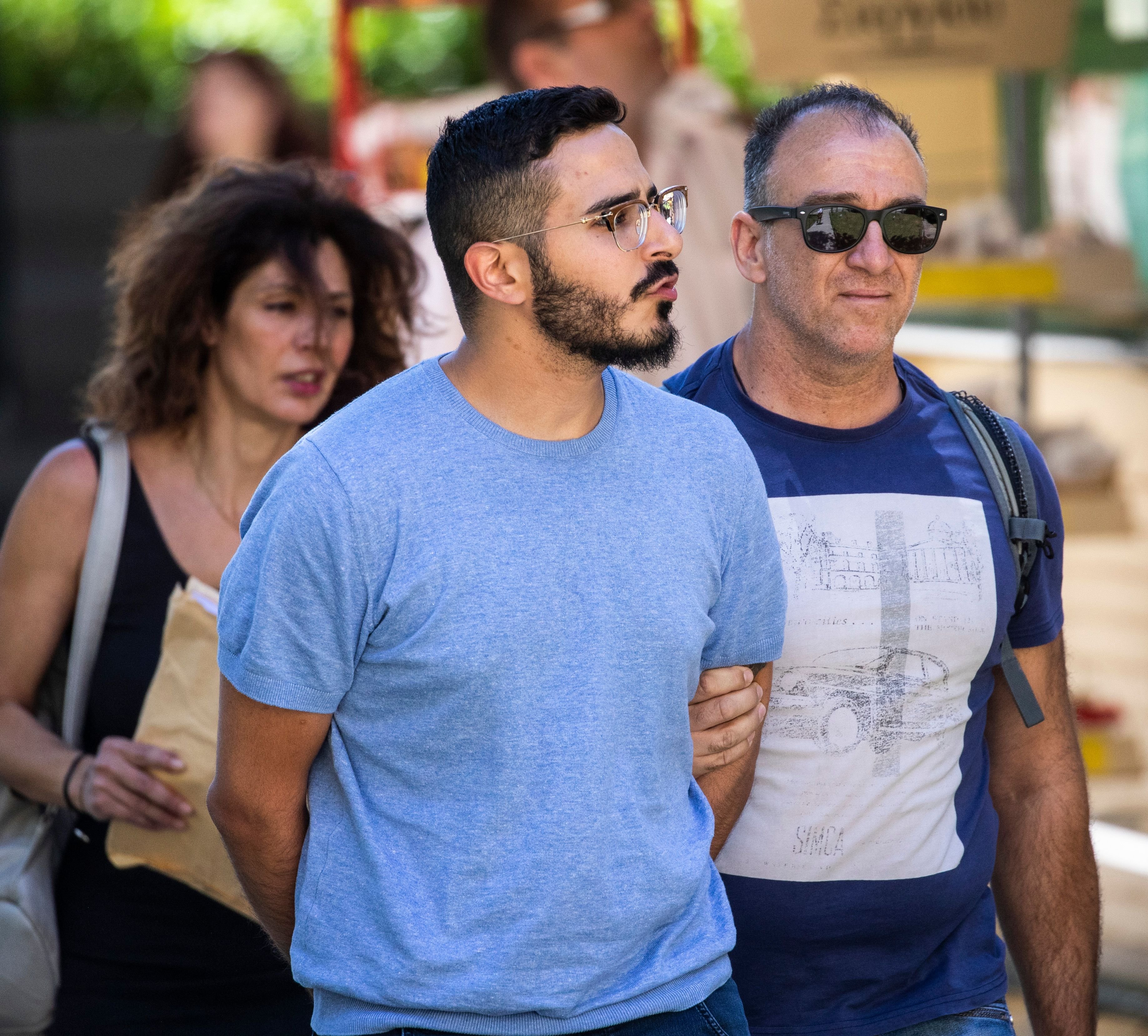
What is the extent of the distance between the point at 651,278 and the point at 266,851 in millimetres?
896

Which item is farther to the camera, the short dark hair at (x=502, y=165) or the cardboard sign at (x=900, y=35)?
the cardboard sign at (x=900, y=35)

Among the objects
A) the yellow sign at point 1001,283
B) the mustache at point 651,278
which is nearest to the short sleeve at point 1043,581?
the mustache at point 651,278

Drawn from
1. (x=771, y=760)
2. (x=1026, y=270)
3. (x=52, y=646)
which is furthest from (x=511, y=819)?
(x=1026, y=270)

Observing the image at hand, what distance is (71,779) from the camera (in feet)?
8.27

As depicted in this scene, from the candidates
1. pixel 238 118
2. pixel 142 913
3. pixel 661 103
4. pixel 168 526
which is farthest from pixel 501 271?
pixel 238 118

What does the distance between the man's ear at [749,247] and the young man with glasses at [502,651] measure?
0.60 metres

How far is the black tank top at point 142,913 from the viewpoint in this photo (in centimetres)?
261

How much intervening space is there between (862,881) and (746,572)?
0.65m

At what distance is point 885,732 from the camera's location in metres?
2.37

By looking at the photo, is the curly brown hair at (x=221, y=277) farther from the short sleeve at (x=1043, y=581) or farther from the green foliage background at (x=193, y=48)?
the green foliage background at (x=193, y=48)

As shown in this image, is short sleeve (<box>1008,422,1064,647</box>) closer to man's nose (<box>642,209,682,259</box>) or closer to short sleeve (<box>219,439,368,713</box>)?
man's nose (<box>642,209,682,259</box>)

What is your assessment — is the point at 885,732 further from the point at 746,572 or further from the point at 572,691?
the point at 572,691

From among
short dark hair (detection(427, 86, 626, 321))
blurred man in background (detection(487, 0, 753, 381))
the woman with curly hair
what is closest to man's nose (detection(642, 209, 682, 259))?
short dark hair (detection(427, 86, 626, 321))

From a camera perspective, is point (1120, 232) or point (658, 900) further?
point (1120, 232)
